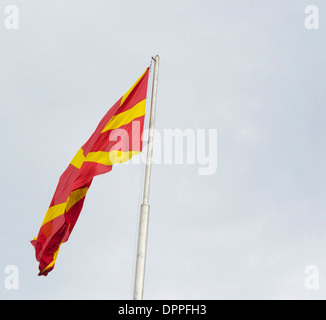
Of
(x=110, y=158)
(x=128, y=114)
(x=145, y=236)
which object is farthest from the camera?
(x=128, y=114)

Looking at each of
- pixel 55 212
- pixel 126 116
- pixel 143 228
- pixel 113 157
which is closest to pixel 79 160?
pixel 55 212

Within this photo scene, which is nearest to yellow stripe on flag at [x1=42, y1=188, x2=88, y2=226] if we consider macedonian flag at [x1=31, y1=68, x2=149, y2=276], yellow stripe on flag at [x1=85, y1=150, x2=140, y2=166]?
macedonian flag at [x1=31, y1=68, x2=149, y2=276]

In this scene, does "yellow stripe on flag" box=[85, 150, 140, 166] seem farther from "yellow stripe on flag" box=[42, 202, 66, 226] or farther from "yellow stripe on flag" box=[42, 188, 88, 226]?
"yellow stripe on flag" box=[42, 202, 66, 226]

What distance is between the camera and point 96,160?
16.0 m

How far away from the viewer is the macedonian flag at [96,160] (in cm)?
1577
